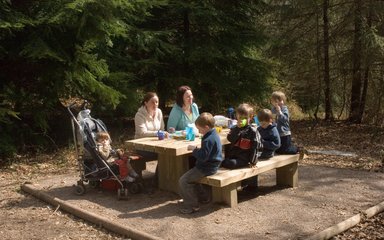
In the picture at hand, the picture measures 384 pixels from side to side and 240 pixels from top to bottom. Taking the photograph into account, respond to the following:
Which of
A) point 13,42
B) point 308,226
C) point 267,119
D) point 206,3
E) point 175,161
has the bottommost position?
point 308,226

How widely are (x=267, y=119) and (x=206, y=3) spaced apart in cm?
725

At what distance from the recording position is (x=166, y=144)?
20.8ft

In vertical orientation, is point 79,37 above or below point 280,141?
above

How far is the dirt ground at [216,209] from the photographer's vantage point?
5266mm

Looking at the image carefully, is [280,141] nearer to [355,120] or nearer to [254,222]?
[254,222]

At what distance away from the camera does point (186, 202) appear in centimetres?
589

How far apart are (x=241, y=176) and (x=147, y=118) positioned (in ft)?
7.08

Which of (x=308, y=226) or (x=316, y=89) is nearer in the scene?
(x=308, y=226)

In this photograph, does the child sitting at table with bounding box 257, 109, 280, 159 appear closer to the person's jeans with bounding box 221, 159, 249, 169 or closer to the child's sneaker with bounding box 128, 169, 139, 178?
the person's jeans with bounding box 221, 159, 249, 169

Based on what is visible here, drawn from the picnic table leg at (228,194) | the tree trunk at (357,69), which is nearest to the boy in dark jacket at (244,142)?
the picnic table leg at (228,194)

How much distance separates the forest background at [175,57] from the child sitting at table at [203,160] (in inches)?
164

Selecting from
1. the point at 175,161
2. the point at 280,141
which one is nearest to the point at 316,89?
the point at 280,141

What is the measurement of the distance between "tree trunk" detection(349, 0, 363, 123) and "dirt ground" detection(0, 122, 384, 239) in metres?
4.92

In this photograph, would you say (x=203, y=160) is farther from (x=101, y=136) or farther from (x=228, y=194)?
(x=101, y=136)
